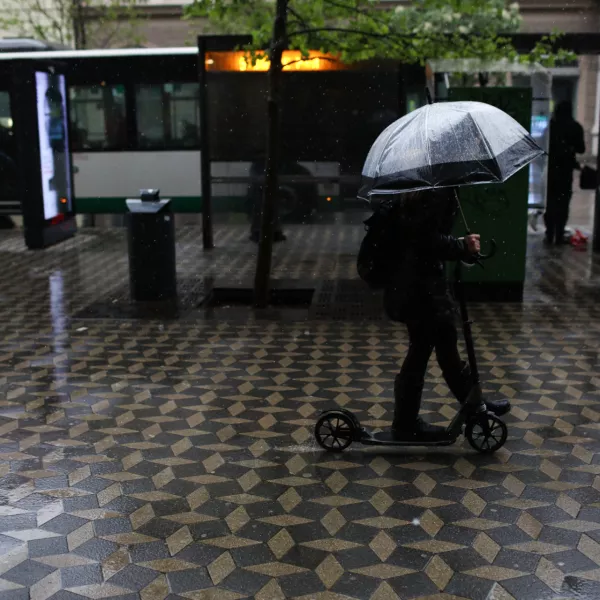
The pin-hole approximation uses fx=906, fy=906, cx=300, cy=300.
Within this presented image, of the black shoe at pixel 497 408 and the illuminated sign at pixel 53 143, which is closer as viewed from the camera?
the black shoe at pixel 497 408

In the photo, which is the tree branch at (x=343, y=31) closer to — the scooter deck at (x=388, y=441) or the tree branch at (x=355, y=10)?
the tree branch at (x=355, y=10)

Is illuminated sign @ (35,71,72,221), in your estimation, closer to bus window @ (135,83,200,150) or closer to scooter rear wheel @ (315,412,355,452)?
bus window @ (135,83,200,150)

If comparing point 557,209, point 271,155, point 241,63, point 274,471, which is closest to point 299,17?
point 271,155

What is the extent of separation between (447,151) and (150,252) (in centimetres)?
593

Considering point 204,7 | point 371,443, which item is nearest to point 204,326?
point 204,7

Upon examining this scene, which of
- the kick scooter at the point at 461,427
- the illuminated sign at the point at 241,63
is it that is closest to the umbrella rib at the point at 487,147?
the kick scooter at the point at 461,427

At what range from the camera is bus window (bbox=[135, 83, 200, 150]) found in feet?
57.1

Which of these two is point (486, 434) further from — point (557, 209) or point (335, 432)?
point (557, 209)

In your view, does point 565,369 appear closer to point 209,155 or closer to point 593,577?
point 593,577

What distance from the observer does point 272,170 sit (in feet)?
32.4

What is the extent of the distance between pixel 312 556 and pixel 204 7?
687 centimetres

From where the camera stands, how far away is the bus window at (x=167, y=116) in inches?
685

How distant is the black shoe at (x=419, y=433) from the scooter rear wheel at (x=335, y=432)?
284 mm

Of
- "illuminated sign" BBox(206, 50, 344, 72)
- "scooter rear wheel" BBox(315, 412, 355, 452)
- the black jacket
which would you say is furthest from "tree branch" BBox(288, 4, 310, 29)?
"scooter rear wheel" BBox(315, 412, 355, 452)
